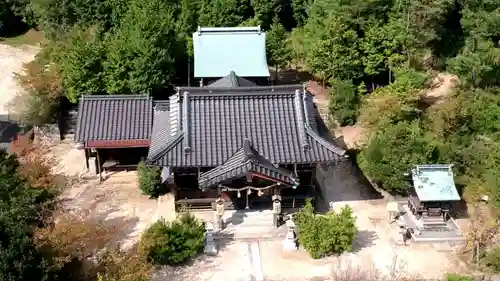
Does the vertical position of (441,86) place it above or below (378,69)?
below

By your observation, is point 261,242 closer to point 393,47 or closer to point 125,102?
point 125,102

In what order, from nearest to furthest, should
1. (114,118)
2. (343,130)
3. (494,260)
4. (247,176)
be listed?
(494,260), (247,176), (114,118), (343,130)

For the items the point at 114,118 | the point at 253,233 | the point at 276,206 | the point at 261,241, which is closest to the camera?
the point at 261,241

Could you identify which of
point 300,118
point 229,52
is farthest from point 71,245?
point 229,52

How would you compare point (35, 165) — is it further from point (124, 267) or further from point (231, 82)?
point (231, 82)

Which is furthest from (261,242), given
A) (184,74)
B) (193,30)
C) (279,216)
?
(193,30)

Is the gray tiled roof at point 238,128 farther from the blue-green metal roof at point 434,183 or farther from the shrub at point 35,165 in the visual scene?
the shrub at point 35,165
